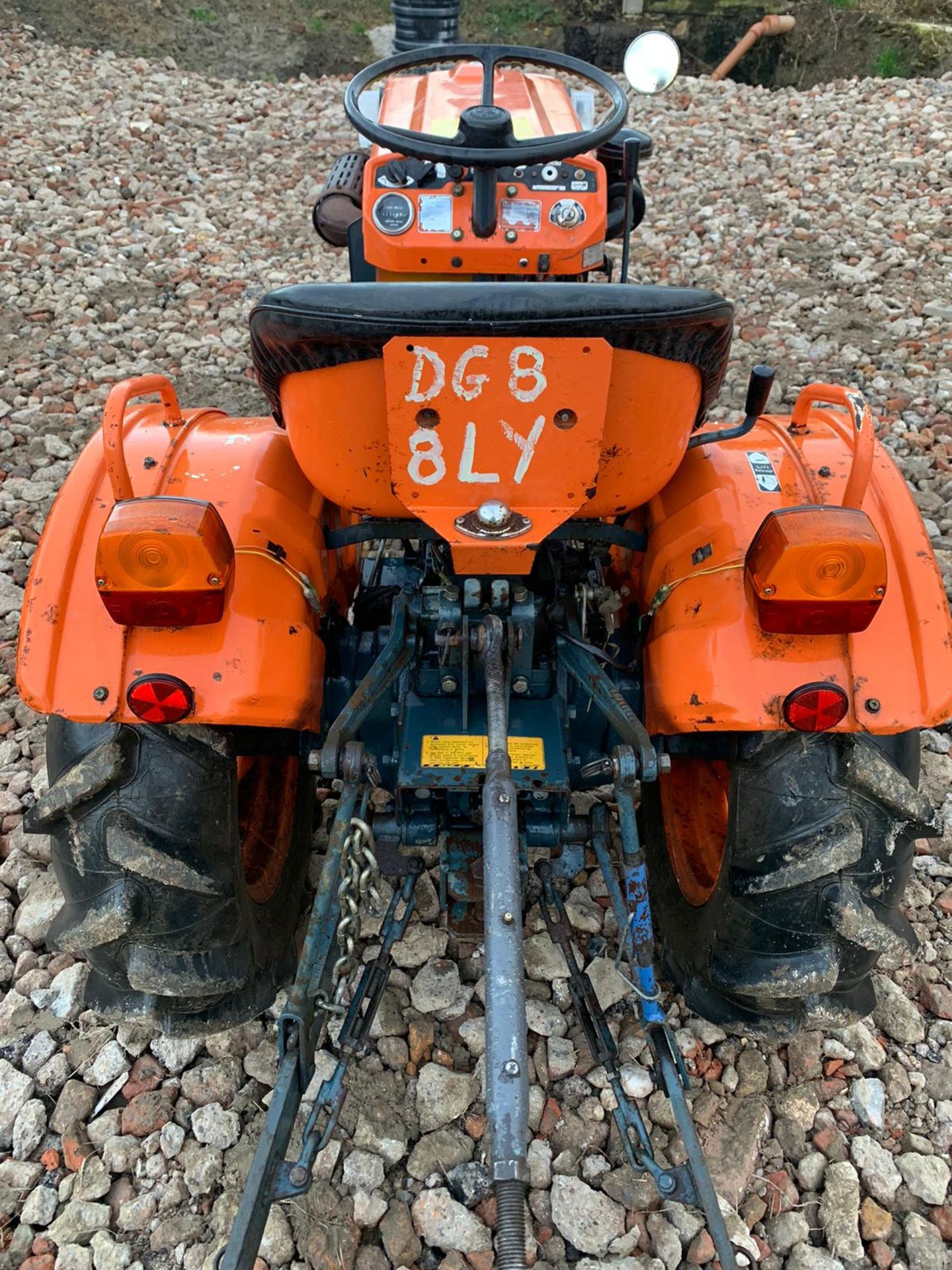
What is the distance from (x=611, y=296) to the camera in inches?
59.9

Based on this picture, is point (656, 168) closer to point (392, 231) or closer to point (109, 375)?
point (109, 375)

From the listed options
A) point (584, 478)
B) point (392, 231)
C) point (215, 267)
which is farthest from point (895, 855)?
point (215, 267)

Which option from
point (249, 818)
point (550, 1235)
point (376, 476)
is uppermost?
point (376, 476)

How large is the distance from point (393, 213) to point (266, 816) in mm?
1578

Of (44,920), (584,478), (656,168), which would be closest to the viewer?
(584,478)

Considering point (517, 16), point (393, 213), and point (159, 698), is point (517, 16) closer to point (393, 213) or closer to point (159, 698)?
point (393, 213)

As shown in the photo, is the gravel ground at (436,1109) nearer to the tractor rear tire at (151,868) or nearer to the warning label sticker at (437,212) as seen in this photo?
the tractor rear tire at (151,868)

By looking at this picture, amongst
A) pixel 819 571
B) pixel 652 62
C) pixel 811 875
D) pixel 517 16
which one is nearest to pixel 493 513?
pixel 819 571

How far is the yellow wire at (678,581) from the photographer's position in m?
1.84

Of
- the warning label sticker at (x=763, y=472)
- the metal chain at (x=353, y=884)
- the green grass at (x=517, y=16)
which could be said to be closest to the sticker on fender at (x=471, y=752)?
the metal chain at (x=353, y=884)

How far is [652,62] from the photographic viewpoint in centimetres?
280

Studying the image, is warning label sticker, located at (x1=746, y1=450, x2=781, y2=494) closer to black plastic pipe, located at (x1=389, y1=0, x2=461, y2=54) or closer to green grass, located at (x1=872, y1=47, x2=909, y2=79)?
black plastic pipe, located at (x1=389, y1=0, x2=461, y2=54)

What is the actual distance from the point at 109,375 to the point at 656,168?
4058 mm

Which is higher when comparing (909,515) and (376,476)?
(376,476)
